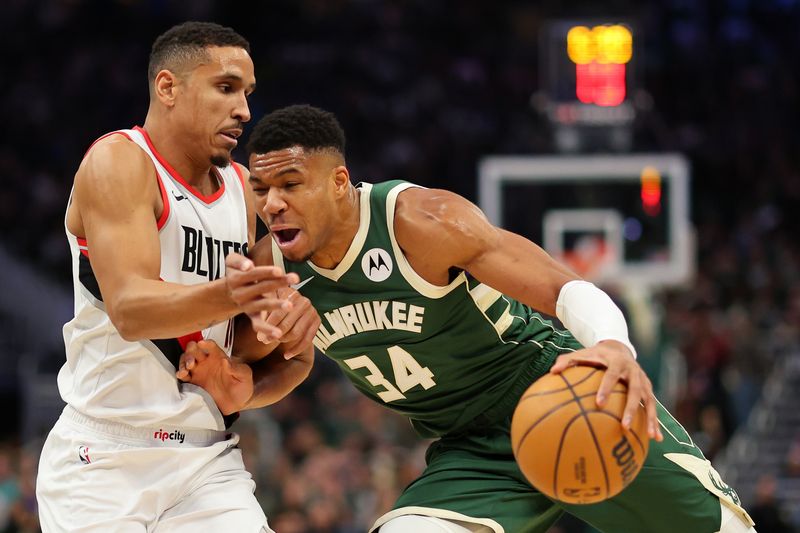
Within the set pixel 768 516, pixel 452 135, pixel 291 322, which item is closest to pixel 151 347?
pixel 291 322

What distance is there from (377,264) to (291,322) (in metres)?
0.57

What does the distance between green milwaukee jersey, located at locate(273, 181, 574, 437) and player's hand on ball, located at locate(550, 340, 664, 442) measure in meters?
0.67

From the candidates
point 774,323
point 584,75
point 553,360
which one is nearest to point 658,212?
point 584,75

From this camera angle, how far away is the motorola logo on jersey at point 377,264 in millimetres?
3998

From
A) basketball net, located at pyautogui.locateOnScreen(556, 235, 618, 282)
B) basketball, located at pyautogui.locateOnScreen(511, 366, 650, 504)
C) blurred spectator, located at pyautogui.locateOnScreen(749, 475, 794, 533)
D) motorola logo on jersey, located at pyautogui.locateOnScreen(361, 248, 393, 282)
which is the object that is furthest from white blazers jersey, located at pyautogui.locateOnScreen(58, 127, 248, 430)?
basketball net, located at pyautogui.locateOnScreen(556, 235, 618, 282)

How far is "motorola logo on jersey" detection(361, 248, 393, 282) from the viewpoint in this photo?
13.1ft

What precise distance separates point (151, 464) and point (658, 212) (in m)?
7.92

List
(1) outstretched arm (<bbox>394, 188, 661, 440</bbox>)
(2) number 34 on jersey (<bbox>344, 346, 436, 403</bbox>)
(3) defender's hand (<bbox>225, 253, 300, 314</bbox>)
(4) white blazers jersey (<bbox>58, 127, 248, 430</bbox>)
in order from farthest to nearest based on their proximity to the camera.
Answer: (2) number 34 on jersey (<bbox>344, 346, 436, 403</bbox>)
(4) white blazers jersey (<bbox>58, 127, 248, 430</bbox>)
(1) outstretched arm (<bbox>394, 188, 661, 440</bbox>)
(3) defender's hand (<bbox>225, 253, 300, 314</bbox>)

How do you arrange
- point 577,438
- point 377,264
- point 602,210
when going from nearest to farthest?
point 577,438 → point 377,264 → point 602,210

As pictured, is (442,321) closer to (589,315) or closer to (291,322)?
(589,315)

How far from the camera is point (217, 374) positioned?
3.84 meters

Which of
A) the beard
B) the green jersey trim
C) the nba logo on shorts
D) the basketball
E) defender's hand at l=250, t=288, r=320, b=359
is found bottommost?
the nba logo on shorts

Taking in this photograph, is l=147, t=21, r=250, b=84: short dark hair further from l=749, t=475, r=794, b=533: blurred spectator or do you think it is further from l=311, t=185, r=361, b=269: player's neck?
l=749, t=475, r=794, b=533: blurred spectator

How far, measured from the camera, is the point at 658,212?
35.7 feet
